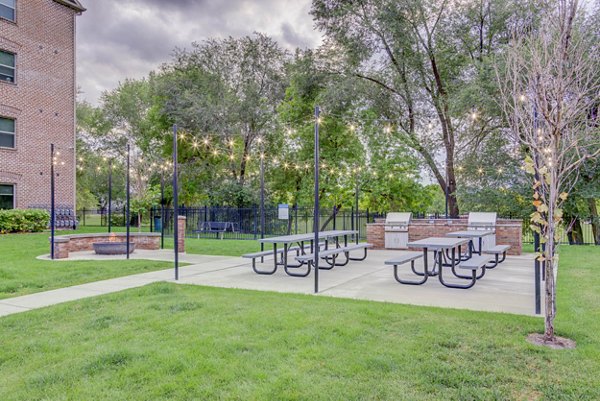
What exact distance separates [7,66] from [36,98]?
156 cm

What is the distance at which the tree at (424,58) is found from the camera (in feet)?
55.1

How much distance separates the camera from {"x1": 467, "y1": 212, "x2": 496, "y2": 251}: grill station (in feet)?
37.0

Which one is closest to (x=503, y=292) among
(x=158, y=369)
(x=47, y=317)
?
(x=158, y=369)

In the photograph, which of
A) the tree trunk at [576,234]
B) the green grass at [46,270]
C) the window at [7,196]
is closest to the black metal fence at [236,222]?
the window at [7,196]

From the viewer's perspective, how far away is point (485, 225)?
11.3m

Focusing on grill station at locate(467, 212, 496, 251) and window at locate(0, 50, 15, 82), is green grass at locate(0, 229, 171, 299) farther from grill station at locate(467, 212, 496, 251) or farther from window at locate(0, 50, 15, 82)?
window at locate(0, 50, 15, 82)

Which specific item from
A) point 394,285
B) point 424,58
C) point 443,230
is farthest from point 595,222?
point 394,285

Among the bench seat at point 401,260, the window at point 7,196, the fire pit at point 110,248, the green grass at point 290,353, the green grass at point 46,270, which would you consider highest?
the window at point 7,196

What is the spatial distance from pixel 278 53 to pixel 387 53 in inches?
330

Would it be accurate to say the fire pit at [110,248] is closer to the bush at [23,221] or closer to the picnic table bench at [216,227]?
the bush at [23,221]

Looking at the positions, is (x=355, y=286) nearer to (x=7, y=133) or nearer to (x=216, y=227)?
(x=216, y=227)

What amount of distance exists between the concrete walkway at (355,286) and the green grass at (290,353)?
562 mm

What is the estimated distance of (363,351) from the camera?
11.8 feet

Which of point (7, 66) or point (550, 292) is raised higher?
point (7, 66)
